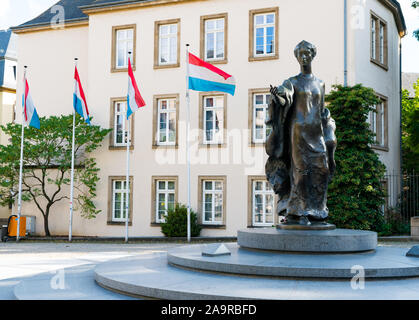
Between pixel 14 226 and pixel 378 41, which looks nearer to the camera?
pixel 14 226

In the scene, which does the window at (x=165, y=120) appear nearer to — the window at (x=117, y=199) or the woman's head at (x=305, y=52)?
the window at (x=117, y=199)

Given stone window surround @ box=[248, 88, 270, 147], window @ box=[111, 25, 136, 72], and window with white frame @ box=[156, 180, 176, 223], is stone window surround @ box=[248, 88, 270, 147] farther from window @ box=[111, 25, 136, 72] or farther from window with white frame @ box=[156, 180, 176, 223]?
window @ box=[111, 25, 136, 72]

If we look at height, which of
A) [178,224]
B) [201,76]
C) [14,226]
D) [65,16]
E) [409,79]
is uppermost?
[409,79]

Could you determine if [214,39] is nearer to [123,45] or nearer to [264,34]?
[264,34]

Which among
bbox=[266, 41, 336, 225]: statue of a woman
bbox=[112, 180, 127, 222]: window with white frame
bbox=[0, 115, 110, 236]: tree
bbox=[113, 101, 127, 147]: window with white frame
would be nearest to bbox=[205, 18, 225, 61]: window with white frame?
bbox=[113, 101, 127, 147]: window with white frame

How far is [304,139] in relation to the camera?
851 centimetres

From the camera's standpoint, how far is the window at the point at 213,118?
22.0 m

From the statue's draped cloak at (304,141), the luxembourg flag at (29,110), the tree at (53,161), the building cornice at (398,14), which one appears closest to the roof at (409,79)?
the building cornice at (398,14)

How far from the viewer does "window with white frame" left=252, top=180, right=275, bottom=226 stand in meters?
21.1

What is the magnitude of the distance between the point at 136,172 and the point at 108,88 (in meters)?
4.04

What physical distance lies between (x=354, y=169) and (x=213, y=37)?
8.32m

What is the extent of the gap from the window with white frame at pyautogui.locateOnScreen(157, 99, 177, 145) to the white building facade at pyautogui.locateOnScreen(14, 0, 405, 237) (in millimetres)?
44

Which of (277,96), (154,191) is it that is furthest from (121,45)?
(277,96)

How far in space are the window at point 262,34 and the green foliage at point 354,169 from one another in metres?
3.76
